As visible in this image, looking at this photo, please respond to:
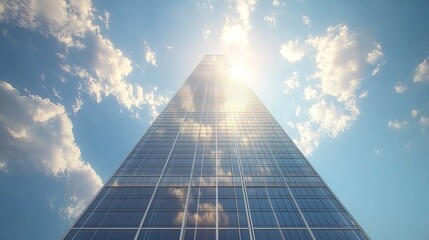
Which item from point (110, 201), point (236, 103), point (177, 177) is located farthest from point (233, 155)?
point (236, 103)

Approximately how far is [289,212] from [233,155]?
102 feet

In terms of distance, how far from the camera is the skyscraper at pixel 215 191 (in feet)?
182

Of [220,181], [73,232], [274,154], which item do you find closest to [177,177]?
[220,181]

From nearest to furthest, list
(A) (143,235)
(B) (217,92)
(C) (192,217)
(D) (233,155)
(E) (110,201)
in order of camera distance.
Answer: (A) (143,235) → (C) (192,217) → (E) (110,201) → (D) (233,155) → (B) (217,92)

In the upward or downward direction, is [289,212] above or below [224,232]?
above

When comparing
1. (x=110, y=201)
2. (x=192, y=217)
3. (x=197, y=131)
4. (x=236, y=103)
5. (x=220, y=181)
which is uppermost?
(x=236, y=103)

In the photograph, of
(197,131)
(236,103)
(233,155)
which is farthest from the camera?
(236,103)

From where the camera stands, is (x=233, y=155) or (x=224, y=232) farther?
(x=233, y=155)

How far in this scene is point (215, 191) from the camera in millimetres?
69750

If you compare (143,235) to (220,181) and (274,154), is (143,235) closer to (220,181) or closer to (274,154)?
(220,181)

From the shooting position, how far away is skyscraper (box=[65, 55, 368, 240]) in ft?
182

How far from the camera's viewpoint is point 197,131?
105m

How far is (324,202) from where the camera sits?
66.1 metres

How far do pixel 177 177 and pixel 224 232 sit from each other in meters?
26.7
